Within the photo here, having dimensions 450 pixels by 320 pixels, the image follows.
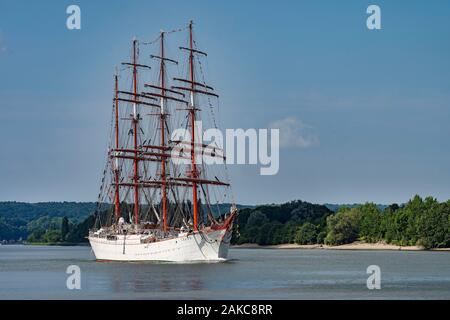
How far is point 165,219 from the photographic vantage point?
141 m

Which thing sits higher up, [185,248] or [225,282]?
[185,248]

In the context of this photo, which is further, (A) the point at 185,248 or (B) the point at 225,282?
(A) the point at 185,248

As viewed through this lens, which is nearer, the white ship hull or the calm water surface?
the calm water surface

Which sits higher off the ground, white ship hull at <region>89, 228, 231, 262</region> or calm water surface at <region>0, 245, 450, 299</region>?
white ship hull at <region>89, 228, 231, 262</region>

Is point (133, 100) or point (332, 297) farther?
point (133, 100)

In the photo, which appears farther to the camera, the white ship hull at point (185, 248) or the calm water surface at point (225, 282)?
the white ship hull at point (185, 248)

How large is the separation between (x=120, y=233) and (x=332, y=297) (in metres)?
71.1

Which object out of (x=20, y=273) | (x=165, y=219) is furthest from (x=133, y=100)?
(x=20, y=273)

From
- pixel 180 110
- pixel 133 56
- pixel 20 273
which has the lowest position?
pixel 20 273

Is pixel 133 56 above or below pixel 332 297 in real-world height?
above

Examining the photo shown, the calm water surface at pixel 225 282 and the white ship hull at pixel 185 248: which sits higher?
the white ship hull at pixel 185 248
